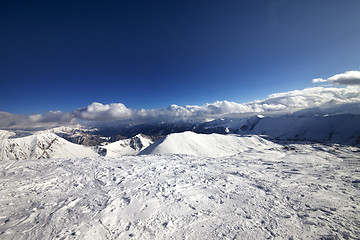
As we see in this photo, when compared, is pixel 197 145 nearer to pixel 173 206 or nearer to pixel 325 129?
pixel 173 206

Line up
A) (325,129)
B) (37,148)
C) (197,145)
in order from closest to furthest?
(197,145), (37,148), (325,129)

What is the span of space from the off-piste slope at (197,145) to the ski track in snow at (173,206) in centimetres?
2781

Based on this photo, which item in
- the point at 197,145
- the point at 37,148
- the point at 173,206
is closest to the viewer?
the point at 173,206

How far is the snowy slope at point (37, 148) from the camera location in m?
117

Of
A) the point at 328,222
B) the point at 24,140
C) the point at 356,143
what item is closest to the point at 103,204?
the point at 328,222

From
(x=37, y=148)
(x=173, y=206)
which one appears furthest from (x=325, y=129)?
(x=37, y=148)

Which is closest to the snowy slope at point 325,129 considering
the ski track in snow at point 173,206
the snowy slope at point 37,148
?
the ski track in snow at point 173,206

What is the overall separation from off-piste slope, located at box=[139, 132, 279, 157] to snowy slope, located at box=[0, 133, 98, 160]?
394 feet

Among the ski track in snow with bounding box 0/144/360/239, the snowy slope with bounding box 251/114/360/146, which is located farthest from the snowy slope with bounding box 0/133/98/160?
the snowy slope with bounding box 251/114/360/146

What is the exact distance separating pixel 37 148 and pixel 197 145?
558 feet

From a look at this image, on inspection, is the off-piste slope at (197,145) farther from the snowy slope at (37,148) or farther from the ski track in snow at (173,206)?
the snowy slope at (37,148)

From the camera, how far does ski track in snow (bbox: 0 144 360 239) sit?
15.7 ft

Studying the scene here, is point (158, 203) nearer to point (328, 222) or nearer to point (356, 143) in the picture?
point (328, 222)

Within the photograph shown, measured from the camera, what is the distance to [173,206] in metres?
6.21
